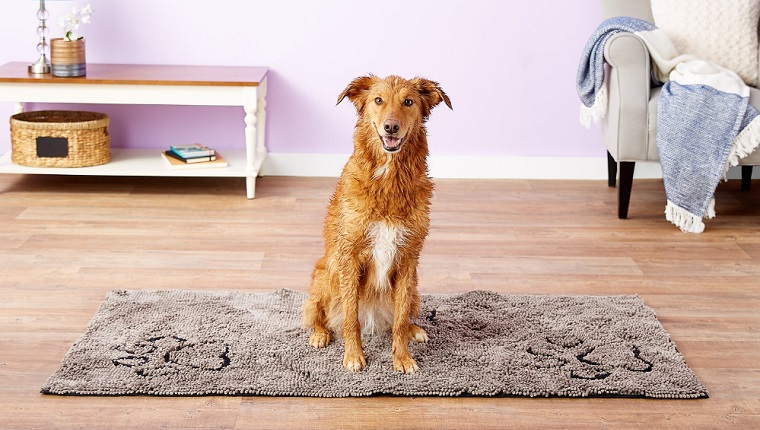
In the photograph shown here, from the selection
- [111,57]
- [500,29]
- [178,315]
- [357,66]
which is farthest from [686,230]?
[111,57]

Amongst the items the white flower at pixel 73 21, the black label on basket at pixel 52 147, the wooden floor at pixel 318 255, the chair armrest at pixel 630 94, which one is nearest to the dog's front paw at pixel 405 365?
the wooden floor at pixel 318 255

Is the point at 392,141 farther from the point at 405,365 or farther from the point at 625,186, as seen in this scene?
the point at 625,186

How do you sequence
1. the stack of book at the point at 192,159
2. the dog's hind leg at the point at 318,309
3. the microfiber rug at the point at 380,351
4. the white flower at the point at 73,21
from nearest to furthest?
1. the microfiber rug at the point at 380,351
2. the dog's hind leg at the point at 318,309
3. the white flower at the point at 73,21
4. the stack of book at the point at 192,159

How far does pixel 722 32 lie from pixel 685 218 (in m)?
0.80

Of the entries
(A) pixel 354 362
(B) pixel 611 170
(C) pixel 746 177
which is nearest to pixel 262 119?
(B) pixel 611 170

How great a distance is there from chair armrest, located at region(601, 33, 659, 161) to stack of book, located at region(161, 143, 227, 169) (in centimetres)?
162

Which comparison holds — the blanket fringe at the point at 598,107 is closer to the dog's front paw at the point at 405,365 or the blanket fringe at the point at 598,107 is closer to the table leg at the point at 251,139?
the table leg at the point at 251,139

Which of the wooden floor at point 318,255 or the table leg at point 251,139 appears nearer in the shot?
the wooden floor at point 318,255

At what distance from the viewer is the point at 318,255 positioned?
3170mm

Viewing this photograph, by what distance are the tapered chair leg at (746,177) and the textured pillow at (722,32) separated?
0.53m

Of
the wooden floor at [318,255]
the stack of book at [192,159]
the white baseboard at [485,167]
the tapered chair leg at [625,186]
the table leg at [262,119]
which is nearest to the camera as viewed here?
the wooden floor at [318,255]

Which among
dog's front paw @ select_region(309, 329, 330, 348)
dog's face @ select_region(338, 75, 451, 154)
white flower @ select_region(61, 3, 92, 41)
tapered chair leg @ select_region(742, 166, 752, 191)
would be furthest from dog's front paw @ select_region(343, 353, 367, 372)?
tapered chair leg @ select_region(742, 166, 752, 191)

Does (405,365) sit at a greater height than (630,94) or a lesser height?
lesser

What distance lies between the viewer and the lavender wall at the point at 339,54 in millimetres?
4023
